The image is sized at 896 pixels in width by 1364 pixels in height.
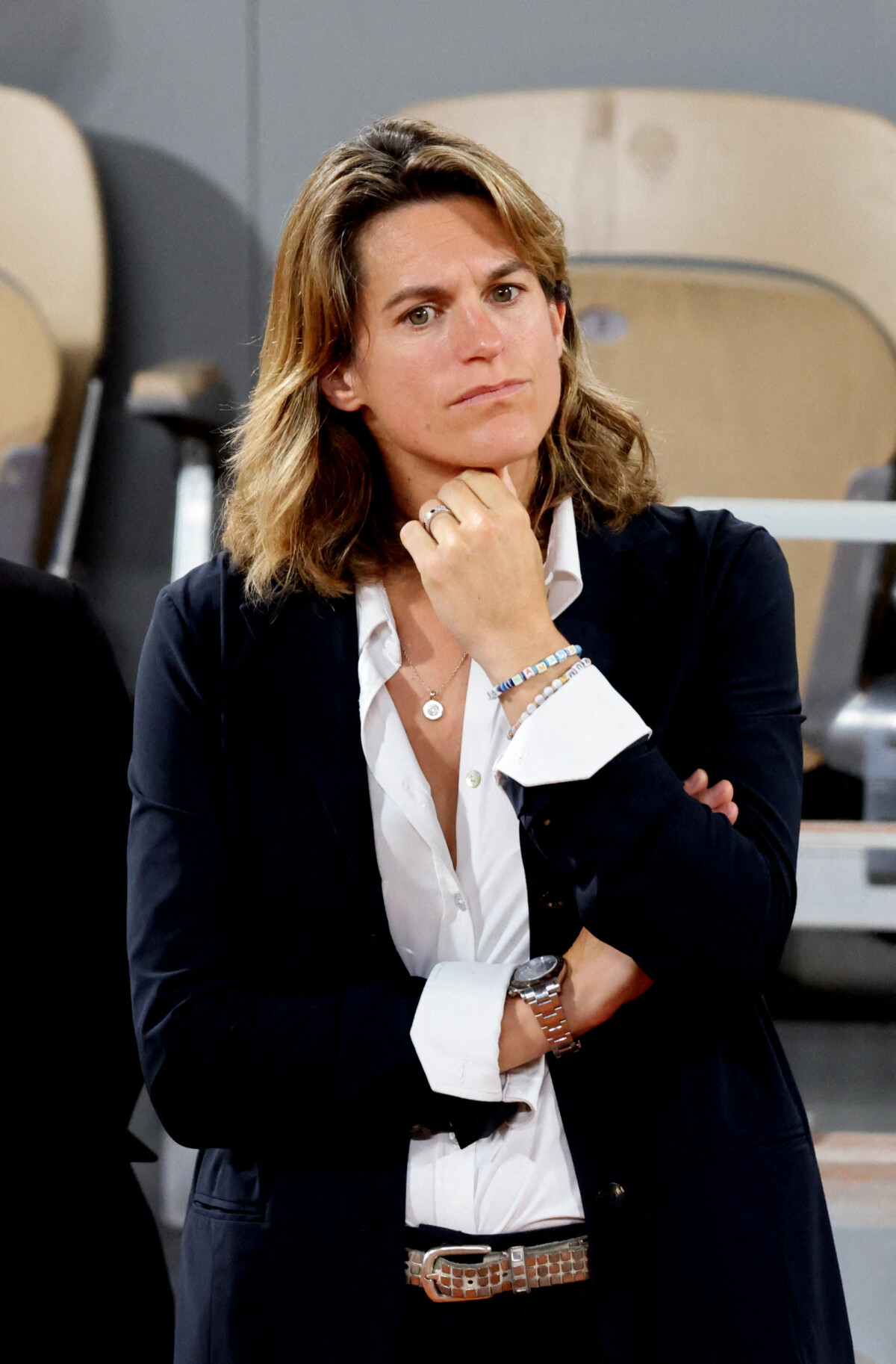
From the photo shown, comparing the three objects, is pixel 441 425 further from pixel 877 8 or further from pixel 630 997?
pixel 877 8

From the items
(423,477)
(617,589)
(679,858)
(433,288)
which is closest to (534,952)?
(679,858)

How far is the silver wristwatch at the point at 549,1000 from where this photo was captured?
883mm

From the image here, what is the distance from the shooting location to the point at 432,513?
39.4 inches

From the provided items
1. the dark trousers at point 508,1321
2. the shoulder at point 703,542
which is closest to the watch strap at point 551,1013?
the dark trousers at point 508,1321

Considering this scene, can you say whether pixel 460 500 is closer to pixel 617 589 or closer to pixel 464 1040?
pixel 617 589

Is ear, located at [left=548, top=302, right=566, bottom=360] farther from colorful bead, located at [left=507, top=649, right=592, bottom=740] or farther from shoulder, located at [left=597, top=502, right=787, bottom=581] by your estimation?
colorful bead, located at [left=507, top=649, right=592, bottom=740]

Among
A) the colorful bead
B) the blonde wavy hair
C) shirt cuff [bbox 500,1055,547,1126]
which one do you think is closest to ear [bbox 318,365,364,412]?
the blonde wavy hair

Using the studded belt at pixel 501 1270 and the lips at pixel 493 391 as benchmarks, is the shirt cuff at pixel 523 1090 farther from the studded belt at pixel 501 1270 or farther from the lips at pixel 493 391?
the lips at pixel 493 391

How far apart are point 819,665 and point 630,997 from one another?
3.47 ft

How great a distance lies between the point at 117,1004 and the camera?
126 cm

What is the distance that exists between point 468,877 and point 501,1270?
0.28 meters

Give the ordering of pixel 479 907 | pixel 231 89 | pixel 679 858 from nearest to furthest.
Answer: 1. pixel 679 858
2. pixel 479 907
3. pixel 231 89

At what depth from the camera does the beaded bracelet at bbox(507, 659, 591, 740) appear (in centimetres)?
88

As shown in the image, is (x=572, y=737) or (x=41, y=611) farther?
(x=41, y=611)
